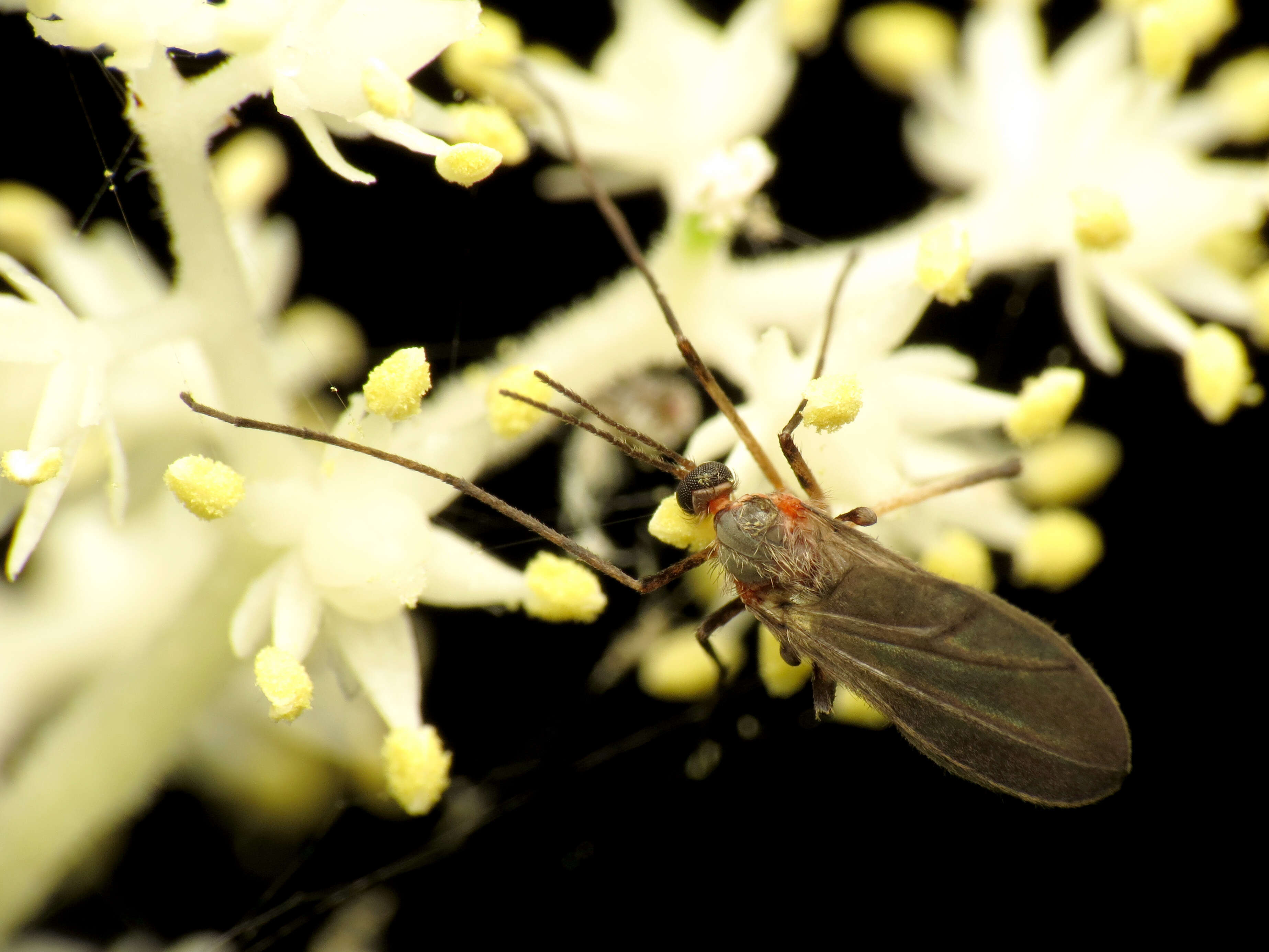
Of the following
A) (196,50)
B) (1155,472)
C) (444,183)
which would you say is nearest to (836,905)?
(1155,472)

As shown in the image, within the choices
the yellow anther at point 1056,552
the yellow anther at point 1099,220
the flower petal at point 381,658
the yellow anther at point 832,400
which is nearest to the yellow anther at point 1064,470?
the yellow anther at point 1056,552

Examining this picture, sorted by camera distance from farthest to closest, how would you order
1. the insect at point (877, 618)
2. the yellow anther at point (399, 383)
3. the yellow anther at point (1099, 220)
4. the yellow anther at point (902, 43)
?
the yellow anther at point (902, 43), the yellow anther at point (1099, 220), the insect at point (877, 618), the yellow anther at point (399, 383)

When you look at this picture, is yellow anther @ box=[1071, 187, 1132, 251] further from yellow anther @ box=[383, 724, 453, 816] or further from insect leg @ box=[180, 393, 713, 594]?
yellow anther @ box=[383, 724, 453, 816]

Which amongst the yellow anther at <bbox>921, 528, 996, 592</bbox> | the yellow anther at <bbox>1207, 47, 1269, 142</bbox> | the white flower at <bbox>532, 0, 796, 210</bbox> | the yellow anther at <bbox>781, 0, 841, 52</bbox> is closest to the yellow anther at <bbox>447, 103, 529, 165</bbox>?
the white flower at <bbox>532, 0, 796, 210</bbox>

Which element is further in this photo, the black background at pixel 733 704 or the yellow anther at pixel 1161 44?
the black background at pixel 733 704

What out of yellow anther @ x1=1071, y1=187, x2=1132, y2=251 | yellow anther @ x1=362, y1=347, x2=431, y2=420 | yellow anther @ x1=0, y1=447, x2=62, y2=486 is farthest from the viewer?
yellow anther @ x1=1071, y1=187, x2=1132, y2=251

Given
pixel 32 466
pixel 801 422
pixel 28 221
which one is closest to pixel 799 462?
pixel 801 422

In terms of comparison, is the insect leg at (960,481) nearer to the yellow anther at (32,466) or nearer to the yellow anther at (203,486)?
the yellow anther at (203,486)
